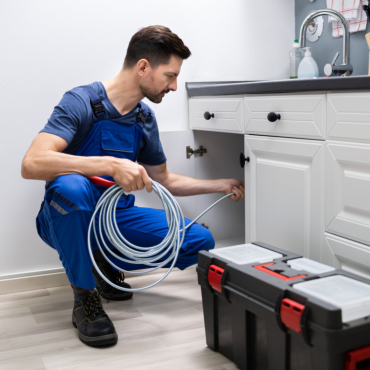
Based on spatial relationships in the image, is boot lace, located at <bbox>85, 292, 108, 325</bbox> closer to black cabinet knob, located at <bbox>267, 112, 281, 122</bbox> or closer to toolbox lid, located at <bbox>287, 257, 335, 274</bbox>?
toolbox lid, located at <bbox>287, 257, 335, 274</bbox>

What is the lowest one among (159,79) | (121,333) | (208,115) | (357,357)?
(121,333)

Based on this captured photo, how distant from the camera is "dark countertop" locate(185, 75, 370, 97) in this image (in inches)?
55.3

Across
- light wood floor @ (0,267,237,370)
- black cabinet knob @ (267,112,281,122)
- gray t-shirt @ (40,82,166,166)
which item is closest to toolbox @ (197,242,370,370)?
light wood floor @ (0,267,237,370)

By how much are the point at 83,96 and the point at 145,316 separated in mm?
928

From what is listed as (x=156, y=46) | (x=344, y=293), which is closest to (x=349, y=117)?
(x=344, y=293)

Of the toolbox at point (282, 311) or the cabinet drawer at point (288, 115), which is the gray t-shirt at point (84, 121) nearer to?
the cabinet drawer at point (288, 115)

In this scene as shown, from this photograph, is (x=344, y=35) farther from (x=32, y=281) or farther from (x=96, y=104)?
(x=32, y=281)

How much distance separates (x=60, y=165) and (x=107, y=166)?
0.18 meters

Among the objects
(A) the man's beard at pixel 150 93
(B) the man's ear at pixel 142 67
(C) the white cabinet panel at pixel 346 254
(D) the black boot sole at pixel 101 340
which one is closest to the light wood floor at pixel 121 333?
(D) the black boot sole at pixel 101 340

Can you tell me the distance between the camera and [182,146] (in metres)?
2.49

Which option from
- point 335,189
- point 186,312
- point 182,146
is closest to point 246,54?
point 182,146

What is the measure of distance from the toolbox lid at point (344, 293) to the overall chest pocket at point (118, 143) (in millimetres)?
1020

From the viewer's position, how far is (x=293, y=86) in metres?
1.65

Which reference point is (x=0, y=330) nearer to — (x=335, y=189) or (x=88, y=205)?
(x=88, y=205)
